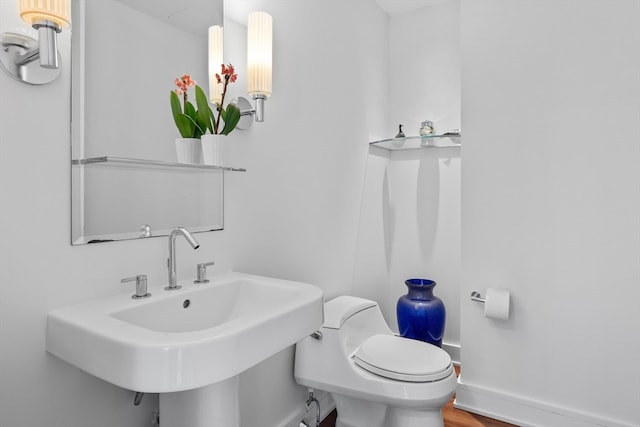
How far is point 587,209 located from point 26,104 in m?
2.11

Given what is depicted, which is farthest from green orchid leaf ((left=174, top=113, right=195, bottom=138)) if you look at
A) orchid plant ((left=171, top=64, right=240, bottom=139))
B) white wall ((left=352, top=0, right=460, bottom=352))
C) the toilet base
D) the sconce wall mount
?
white wall ((left=352, top=0, right=460, bottom=352))

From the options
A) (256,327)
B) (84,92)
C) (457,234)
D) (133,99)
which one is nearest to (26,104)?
(84,92)

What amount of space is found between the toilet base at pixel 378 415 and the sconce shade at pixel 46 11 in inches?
65.0

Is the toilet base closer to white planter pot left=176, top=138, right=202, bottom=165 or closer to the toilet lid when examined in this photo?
the toilet lid

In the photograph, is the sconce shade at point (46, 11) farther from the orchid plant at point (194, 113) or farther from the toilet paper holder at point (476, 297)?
the toilet paper holder at point (476, 297)

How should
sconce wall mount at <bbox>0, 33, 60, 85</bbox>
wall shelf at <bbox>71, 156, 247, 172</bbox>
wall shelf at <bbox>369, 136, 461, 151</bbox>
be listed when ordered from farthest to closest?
wall shelf at <bbox>369, 136, 461, 151</bbox> → wall shelf at <bbox>71, 156, 247, 172</bbox> → sconce wall mount at <bbox>0, 33, 60, 85</bbox>

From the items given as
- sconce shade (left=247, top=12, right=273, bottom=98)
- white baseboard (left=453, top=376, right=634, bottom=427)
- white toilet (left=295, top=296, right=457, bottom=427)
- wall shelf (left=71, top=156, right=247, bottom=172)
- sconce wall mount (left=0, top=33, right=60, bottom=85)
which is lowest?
white baseboard (left=453, top=376, right=634, bottom=427)

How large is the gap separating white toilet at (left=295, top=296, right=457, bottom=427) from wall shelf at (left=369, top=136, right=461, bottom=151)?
111 centimetres

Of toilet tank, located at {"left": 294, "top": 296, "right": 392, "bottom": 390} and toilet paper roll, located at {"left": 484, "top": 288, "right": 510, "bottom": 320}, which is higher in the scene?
toilet paper roll, located at {"left": 484, "top": 288, "right": 510, "bottom": 320}

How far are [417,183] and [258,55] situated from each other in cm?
157

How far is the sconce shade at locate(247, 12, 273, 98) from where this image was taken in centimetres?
148

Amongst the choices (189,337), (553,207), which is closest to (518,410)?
(553,207)

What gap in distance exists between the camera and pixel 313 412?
6.36 ft

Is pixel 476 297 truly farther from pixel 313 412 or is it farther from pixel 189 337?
pixel 189 337
